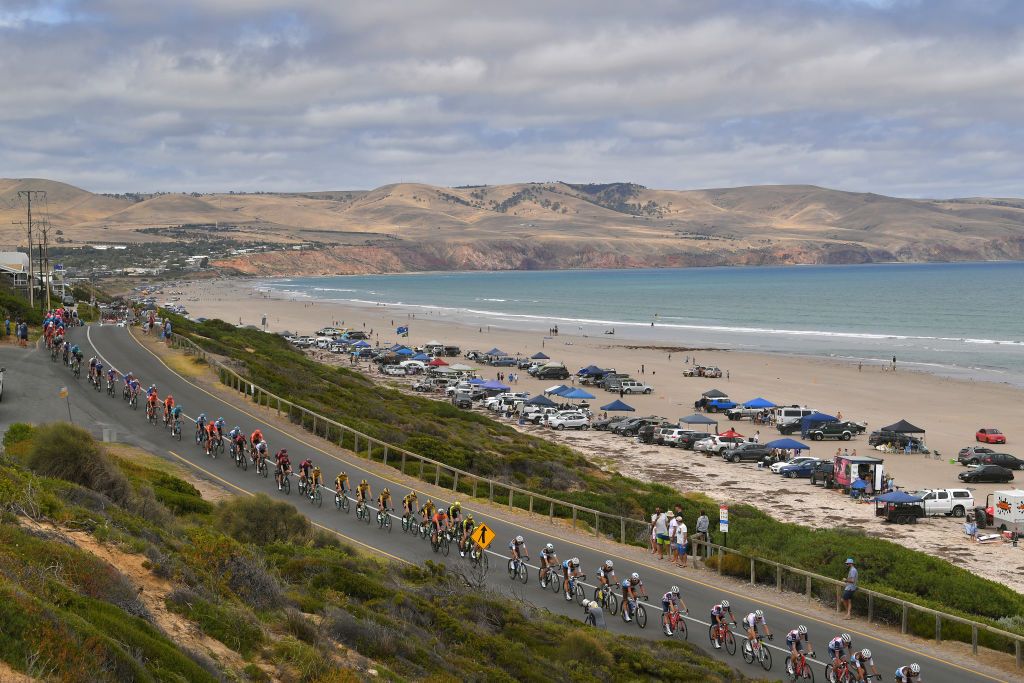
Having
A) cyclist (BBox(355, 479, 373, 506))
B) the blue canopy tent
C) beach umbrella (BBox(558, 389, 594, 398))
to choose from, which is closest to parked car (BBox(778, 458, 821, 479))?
the blue canopy tent

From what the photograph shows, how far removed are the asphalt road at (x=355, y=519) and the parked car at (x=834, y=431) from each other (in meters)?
27.1

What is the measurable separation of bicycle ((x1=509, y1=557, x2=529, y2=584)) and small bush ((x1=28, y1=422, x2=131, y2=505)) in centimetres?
750

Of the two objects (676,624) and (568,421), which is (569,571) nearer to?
(676,624)

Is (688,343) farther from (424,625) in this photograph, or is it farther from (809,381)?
(424,625)

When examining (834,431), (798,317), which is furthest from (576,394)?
(798,317)

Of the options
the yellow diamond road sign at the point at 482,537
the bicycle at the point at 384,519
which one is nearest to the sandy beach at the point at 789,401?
the yellow diamond road sign at the point at 482,537

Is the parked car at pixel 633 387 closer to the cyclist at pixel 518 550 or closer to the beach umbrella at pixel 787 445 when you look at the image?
the beach umbrella at pixel 787 445

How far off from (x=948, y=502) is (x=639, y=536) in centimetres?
1434

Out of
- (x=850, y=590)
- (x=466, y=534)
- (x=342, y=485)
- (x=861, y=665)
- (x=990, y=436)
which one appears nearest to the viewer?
(x=861, y=665)

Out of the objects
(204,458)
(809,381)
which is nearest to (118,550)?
(204,458)

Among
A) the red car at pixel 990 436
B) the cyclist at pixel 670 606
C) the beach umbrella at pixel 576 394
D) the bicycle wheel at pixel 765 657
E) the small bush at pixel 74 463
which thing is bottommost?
the beach umbrella at pixel 576 394

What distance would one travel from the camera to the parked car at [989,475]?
1533 inches

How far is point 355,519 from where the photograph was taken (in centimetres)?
2389

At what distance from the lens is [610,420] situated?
53281mm
